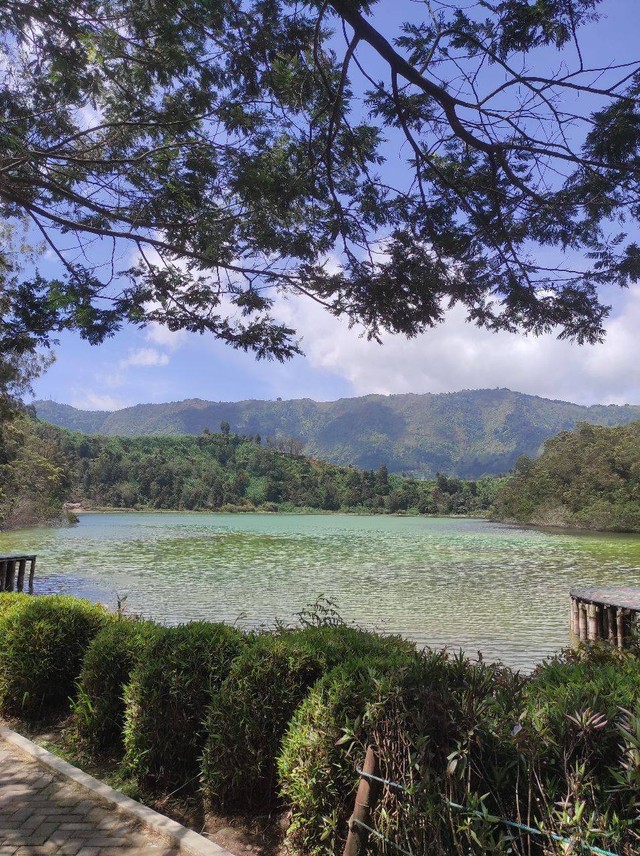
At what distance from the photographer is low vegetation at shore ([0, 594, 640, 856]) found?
6.83ft

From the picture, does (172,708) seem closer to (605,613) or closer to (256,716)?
(256,716)

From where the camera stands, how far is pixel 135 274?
597 cm

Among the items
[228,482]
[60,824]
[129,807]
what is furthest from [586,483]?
[60,824]

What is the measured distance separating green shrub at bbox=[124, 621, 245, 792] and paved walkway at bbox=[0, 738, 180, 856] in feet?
1.20

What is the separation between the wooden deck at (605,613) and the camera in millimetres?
9703

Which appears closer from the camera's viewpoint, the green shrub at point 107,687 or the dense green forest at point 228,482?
the green shrub at point 107,687

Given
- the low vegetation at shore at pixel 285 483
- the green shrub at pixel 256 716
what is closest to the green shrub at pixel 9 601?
the green shrub at pixel 256 716

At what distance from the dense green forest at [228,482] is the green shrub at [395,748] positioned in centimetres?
9015

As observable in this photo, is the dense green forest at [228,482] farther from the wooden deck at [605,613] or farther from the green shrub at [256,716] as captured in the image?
the green shrub at [256,716]

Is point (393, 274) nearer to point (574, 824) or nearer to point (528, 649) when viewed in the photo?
point (574, 824)

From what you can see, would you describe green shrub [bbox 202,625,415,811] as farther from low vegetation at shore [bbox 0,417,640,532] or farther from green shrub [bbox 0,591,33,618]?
low vegetation at shore [bbox 0,417,640,532]

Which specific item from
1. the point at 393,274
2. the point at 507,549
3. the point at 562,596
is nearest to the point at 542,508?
the point at 507,549

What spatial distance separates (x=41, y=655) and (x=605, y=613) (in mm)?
9002

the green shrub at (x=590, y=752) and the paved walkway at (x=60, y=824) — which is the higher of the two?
the green shrub at (x=590, y=752)
